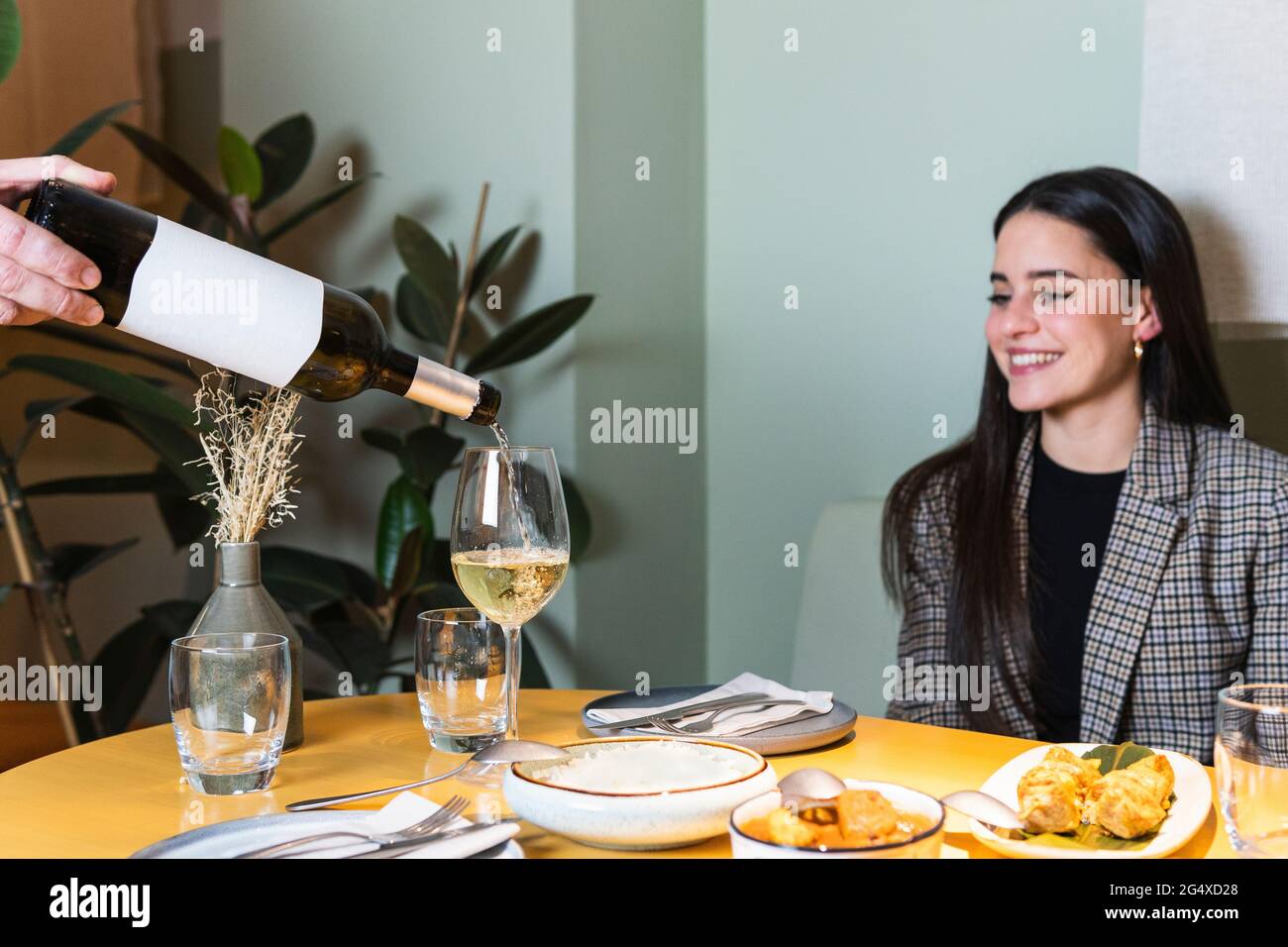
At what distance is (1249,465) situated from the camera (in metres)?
1.65

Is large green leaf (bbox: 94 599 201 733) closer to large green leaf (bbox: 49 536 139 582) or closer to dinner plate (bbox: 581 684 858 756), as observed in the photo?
large green leaf (bbox: 49 536 139 582)

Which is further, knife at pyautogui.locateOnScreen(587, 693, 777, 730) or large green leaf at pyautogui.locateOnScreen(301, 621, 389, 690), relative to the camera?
large green leaf at pyautogui.locateOnScreen(301, 621, 389, 690)

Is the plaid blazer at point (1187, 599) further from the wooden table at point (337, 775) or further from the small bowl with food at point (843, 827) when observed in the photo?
the small bowl with food at point (843, 827)

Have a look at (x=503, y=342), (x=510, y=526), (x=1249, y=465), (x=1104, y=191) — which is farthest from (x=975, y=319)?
(x=510, y=526)

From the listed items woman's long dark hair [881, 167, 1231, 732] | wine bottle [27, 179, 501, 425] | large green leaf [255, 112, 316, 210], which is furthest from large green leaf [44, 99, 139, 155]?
woman's long dark hair [881, 167, 1231, 732]

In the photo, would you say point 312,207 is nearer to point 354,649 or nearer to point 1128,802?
point 354,649

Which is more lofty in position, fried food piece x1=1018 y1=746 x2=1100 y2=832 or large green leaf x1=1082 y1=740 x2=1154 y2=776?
fried food piece x1=1018 y1=746 x2=1100 y2=832

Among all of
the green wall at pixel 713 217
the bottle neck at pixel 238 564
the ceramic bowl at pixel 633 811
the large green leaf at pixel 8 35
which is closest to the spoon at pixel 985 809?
the ceramic bowl at pixel 633 811

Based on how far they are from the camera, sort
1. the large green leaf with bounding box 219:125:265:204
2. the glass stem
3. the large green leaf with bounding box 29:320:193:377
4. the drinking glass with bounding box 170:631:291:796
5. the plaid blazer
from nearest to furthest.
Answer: the drinking glass with bounding box 170:631:291:796 < the glass stem < the plaid blazer < the large green leaf with bounding box 29:320:193:377 < the large green leaf with bounding box 219:125:265:204

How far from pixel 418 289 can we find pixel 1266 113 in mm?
1308

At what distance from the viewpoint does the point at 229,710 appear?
0.87 m

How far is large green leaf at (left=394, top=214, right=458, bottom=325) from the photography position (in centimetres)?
206
